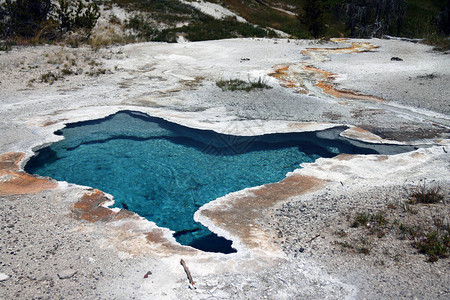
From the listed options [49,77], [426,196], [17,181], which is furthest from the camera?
[49,77]

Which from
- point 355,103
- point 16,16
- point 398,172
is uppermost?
point 16,16

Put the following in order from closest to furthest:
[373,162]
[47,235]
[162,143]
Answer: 1. [47,235]
2. [373,162]
3. [162,143]

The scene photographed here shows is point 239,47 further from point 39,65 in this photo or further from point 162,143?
point 162,143

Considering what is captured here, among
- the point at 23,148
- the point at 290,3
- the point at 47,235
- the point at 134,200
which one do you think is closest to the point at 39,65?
the point at 23,148

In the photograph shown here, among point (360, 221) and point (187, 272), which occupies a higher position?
point (360, 221)

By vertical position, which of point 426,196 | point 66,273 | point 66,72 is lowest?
point 66,273

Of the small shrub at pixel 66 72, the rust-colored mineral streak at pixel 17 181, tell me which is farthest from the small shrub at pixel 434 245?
the small shrub at pixel 66 72

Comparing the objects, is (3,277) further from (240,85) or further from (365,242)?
(240,85)

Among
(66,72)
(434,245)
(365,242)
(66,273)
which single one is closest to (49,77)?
(66,72)
